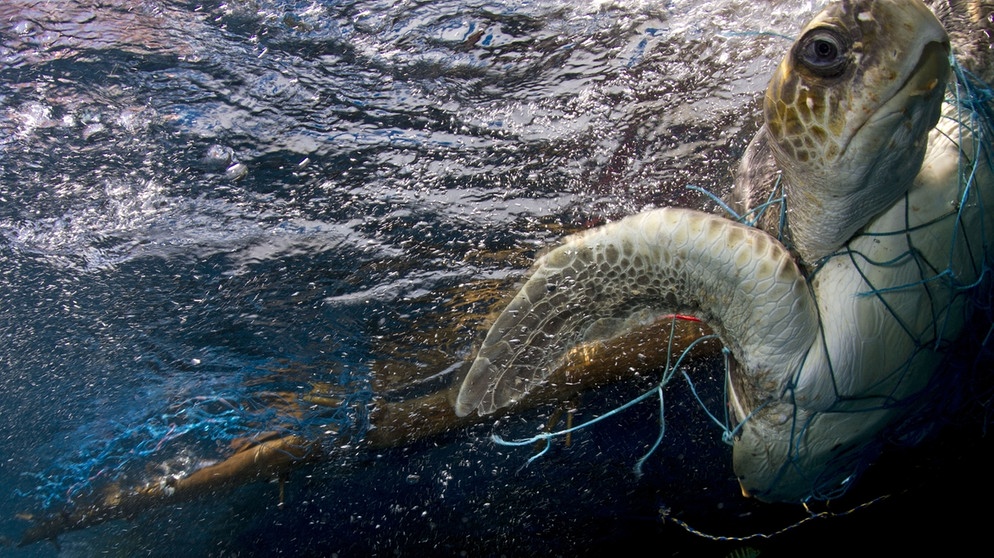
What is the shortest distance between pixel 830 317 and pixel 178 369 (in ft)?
20.7

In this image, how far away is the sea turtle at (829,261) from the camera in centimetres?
172

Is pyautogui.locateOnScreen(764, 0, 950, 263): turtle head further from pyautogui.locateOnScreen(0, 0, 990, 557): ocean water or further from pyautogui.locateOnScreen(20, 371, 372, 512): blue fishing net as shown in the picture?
pyautogui.locateOnScreen(20, 371, 372, 512): blue fishing net

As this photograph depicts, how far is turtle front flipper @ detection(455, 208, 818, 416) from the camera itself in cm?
205

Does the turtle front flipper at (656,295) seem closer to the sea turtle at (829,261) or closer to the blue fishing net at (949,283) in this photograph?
the sea turtle at (829,261)

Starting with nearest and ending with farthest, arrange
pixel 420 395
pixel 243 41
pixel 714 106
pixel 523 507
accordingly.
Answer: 1. pixel 243 41
2. pixel 714 106
3. pixel 420 395
4. pixel 523 507

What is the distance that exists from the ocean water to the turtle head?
107 cm

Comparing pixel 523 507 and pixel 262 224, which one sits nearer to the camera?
pixel 262 224

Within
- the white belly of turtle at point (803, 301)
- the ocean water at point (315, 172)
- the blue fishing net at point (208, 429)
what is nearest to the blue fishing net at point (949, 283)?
the white belly of turtle at point (803, 301)

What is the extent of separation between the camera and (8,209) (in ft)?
12.6

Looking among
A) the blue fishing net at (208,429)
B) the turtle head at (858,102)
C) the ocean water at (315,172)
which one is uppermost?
the turtle head at (858,102)

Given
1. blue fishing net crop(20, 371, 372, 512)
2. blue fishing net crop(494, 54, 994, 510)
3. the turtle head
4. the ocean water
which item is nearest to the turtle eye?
the turtle head

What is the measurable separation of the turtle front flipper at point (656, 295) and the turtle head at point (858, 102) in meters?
0.31

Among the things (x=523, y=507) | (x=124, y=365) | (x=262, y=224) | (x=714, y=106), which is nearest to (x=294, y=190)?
(x=262, y=224)

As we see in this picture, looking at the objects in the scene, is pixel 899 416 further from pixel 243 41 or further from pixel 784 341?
pixel 243 41
